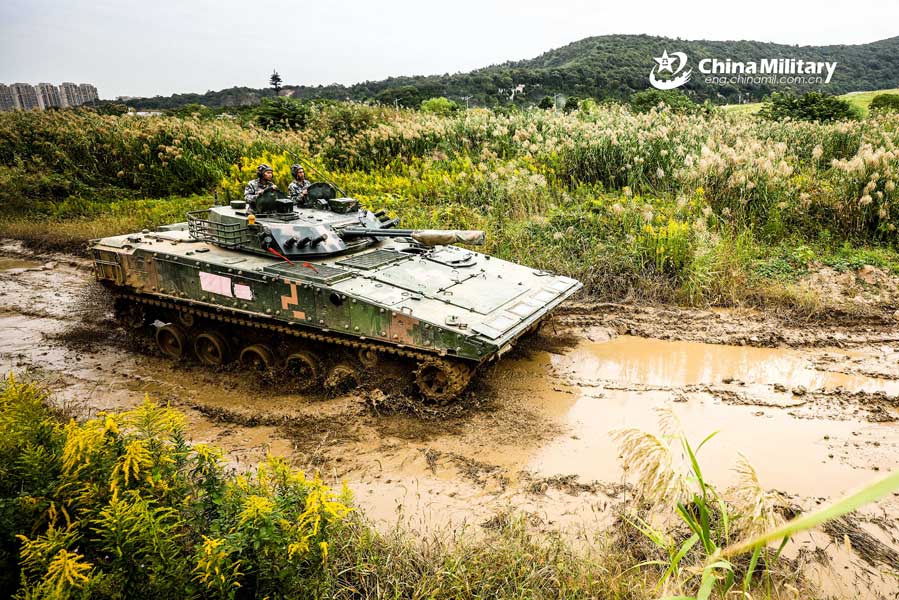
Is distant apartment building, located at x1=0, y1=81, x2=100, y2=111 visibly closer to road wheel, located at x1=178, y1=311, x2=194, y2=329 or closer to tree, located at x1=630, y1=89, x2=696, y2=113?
road wheel, located at x1=178, y1=311, x2=194, y2=329

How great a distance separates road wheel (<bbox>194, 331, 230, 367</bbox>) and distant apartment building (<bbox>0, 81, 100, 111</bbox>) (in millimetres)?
16019

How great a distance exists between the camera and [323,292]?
6.25m

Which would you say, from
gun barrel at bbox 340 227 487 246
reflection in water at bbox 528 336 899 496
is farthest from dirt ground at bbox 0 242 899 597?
gun barrel at bbox 340 227 487 246

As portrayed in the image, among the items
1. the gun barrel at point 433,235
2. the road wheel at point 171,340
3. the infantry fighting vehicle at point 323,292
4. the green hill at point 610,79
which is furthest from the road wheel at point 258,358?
the green hill at point 610,79

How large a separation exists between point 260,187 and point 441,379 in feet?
11.7

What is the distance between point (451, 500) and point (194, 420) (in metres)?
3.08

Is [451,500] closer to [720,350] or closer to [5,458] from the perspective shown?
[5,458]

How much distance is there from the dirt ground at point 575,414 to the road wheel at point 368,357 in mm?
237

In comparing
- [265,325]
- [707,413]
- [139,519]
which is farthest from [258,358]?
[707,413]

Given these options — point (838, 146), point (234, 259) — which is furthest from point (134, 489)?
point (838, 146)

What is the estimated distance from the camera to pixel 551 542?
153 inches

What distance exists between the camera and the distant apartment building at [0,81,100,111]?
1892cm

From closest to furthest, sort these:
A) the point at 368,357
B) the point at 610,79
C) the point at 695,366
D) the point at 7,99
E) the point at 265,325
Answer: the point at 368,357 < the point at 265,325 < the point at 695,366 < the point at 7,99 < the point at 610,79

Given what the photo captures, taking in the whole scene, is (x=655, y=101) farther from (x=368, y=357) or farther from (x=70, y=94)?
(x=70, y=94)
